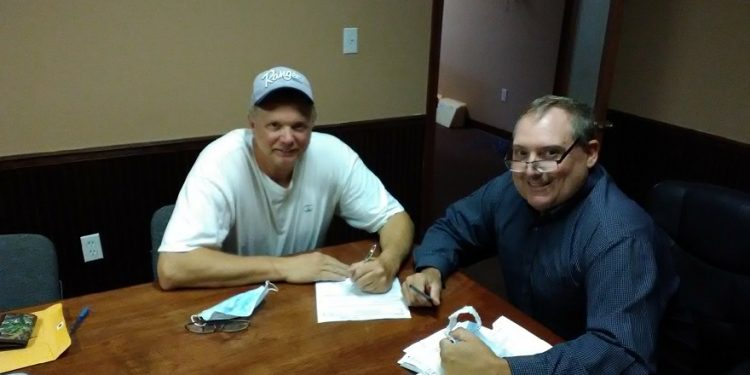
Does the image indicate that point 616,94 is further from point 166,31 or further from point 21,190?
point 21,190

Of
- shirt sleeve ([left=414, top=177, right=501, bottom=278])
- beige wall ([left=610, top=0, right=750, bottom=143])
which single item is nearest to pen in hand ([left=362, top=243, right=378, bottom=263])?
shirt sleeve ([left=414, top=177, right=501, bottom=278])

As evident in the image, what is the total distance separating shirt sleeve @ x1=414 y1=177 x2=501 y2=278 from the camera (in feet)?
5.39

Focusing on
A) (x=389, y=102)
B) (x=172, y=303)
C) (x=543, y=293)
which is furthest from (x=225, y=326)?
(x=389, y=102)

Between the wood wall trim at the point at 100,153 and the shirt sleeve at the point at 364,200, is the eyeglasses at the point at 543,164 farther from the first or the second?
the wood wall trim at the point at 100,153

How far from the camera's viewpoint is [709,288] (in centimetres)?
150

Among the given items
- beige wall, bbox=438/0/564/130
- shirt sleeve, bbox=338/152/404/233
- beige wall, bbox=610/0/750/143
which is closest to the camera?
shirt sleeve, bbox=338/152/404/233

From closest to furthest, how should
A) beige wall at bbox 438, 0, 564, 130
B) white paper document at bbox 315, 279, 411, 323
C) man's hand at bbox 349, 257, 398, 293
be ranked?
white paper document at bbox 315, 279, 411, 323, man's hand at bbox 349, 257, 398, 293, beige wall at bbox 438, 0, 564, 130

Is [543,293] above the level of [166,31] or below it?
below

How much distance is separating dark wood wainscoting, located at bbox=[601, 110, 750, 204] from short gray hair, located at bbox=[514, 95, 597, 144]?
5.83ft

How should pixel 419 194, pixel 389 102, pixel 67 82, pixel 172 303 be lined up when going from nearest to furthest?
pixel 172 303, pixel 67 82, pixel 389 102, pixel 419 194

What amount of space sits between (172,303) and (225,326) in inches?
7.0

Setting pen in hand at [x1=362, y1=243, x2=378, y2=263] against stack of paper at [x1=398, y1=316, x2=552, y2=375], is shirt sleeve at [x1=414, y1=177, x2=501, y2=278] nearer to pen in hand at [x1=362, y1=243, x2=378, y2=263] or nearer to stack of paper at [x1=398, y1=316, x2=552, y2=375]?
pen in hand at [x1=362, y1=243, x2=378, y2=263]

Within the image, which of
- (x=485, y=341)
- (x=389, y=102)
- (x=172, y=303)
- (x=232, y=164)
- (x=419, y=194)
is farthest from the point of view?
(x=419, y=194)

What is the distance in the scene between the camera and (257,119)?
65.7 inches
